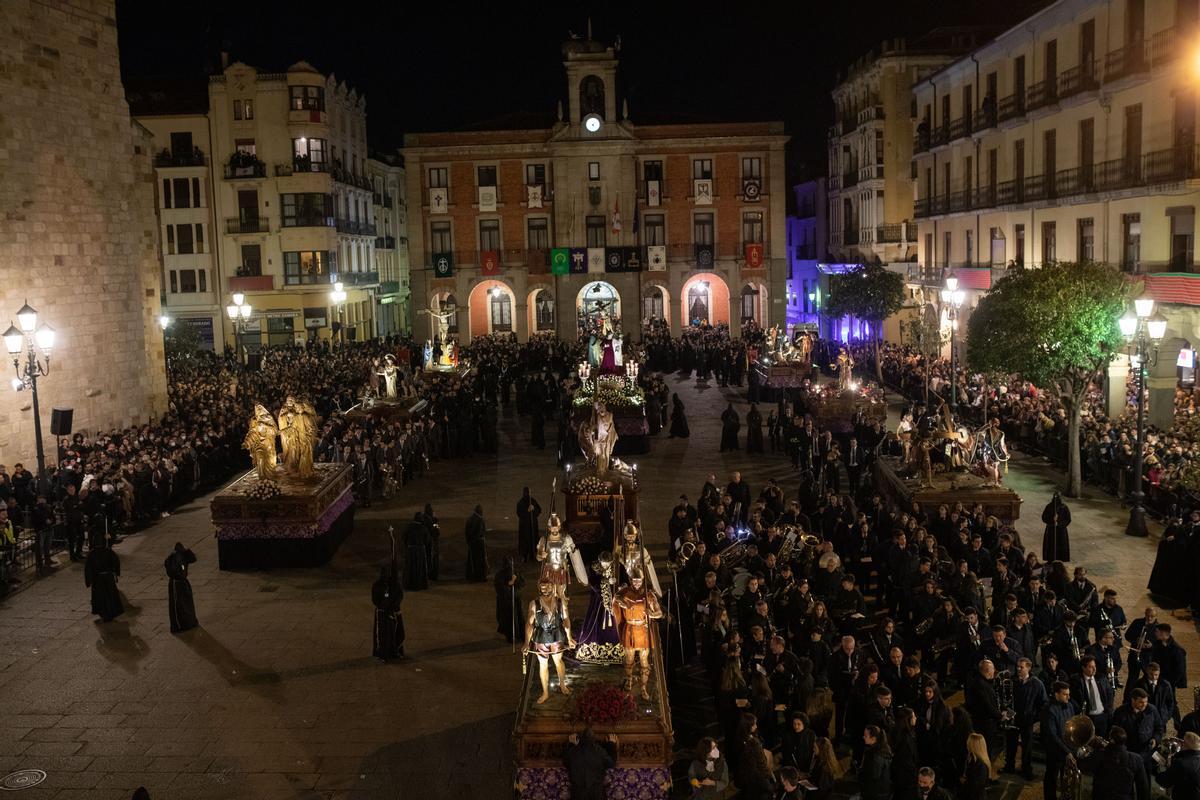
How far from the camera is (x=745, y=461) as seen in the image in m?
29.9

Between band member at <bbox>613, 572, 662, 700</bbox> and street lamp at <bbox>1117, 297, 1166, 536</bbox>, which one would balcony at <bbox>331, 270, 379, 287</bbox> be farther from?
band member at <bbox>613, 572, 662, 700</bbox>

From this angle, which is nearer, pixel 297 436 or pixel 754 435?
pixel 297 436

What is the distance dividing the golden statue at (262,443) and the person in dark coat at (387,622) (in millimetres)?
6013

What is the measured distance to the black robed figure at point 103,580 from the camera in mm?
17750

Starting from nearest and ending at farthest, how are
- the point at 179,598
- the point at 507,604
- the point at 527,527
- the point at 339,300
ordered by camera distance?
the point at 507,604, the point at 179,598, the point at 527,527, the point at 339,300

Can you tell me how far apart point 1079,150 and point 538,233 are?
3598cm

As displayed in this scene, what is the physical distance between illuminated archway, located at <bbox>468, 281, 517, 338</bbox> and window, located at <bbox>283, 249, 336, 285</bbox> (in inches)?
459

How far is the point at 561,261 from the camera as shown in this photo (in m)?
61.7

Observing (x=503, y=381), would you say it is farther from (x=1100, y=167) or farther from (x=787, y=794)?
(x=787, y=794)

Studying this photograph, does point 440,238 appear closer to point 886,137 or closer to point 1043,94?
point 886,137

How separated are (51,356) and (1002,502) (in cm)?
2231

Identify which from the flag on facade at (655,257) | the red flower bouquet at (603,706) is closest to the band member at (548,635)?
the red flower bouquet at (603,706)

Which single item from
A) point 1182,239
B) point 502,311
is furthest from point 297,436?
point 502,311

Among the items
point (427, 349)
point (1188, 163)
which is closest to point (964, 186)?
point (1188, 163)
